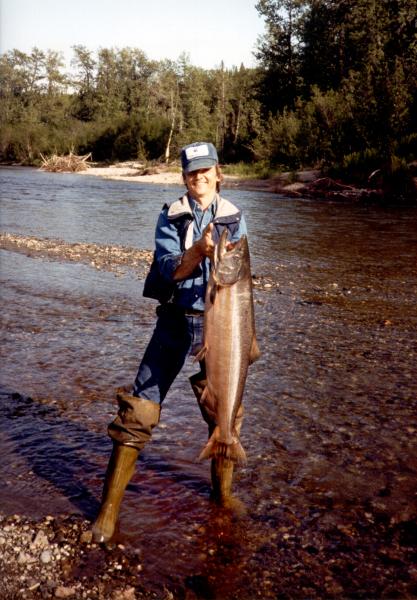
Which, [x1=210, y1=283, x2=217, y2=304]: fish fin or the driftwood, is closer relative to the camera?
[x1=210, y1=283, x2=217, y2=304]: fish fin

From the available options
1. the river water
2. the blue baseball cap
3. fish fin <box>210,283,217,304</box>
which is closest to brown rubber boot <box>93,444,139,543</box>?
the river water

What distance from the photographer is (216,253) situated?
3146 mm

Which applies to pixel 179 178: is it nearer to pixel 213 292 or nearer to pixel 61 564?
pixel 213 292

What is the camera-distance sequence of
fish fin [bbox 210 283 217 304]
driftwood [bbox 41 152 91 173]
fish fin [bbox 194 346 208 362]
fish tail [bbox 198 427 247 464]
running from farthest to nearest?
driftwood [bbox 41 152 91 173], fish tail [bbox 198 427 247 464], fish fin [bbox 194 346 208 362], fish fin [bbox 210 283 217 304]

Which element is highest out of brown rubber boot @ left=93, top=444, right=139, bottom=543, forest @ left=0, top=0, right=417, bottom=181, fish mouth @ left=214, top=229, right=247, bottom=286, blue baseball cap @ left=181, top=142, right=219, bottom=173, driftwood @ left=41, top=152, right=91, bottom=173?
forest @ left=0, top=0, right=417, bottom=181

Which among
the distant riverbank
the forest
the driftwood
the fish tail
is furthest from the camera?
the driftwood

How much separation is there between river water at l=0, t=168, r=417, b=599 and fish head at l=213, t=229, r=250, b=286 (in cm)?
173

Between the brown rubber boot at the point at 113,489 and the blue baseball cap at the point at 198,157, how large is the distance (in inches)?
70.4

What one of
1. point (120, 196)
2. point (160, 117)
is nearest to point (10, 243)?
point (120, 196)

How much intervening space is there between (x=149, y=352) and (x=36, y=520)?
1338mm

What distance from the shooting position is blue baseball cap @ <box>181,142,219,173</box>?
3613mm

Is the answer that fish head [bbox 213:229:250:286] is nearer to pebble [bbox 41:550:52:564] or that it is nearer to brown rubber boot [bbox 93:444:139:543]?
brown rubber boot [bbox 93:444:139:543]

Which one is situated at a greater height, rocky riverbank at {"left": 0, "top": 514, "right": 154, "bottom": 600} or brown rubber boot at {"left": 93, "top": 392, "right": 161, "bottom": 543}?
brown rubber boot at {"left": 93, "top": 392, "right": 161, "bottom": 543}

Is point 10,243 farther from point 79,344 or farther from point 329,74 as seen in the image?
point 329,74
